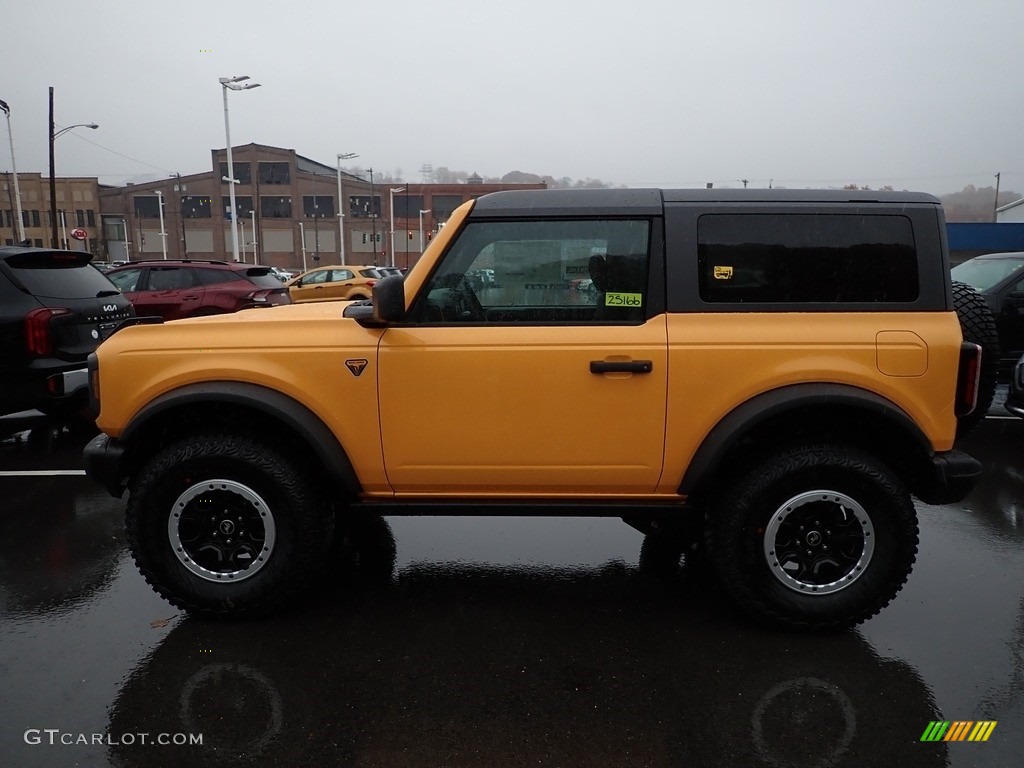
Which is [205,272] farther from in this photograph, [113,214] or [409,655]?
[113,214]

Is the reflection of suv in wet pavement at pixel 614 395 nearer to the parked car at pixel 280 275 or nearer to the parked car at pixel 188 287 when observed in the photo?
the parked car at pixel 188 287

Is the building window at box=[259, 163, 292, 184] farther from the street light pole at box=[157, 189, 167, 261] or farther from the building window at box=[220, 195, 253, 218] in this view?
the street light pole at box=[157, 189, 167, 261]

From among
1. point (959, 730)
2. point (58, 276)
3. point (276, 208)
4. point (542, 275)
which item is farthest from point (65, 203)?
point (959, 730)

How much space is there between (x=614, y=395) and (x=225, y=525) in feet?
6.37

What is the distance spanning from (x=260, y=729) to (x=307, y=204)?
284 ft

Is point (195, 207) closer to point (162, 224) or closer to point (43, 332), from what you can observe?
point (162, 224)

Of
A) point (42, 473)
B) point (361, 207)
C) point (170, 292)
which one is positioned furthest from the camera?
point (361, 207)

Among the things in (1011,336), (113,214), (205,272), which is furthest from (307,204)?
(1011,336)

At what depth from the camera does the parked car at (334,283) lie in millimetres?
23062

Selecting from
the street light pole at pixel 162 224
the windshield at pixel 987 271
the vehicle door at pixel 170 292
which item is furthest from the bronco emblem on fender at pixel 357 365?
the street light pole at pixel 162 224

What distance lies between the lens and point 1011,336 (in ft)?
29.2

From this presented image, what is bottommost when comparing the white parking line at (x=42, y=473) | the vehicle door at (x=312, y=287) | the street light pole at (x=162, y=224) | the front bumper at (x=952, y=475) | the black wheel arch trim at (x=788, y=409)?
the white parking line at (x=42, y=473)

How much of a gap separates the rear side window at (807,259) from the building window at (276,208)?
86035 mm

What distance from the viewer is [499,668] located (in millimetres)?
3006
